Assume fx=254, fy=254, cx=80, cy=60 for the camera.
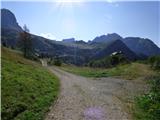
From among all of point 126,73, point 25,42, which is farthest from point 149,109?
point 25,42

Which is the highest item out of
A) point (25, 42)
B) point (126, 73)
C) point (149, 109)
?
point (25, 42)

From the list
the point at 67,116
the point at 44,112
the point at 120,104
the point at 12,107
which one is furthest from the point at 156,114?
the point at 12,107

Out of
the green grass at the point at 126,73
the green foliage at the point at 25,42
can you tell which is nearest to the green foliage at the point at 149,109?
A: the green grass at the point at 126,73

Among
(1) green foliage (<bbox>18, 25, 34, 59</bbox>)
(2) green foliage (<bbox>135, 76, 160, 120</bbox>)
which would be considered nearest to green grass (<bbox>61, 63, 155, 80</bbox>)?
(2) green foliage (<bbox>135, 76, 160, 120</bbox>)

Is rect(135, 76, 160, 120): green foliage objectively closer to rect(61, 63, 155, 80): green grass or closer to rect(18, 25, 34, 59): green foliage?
rect(61, 63, 155, 80): green grass

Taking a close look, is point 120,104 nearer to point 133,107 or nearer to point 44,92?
point 133,107

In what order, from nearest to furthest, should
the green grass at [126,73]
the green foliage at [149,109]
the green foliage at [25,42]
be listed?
the green foliage at [149,109] < the green grass at [126,73] < the green foliage at [25,42]

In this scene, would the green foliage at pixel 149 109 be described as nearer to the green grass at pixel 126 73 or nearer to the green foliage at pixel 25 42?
the green grass at pixel 126 73

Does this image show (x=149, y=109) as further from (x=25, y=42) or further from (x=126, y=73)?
(x=25, y=42)

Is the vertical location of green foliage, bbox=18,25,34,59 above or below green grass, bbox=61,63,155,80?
above

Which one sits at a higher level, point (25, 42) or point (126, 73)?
point (25, 42)

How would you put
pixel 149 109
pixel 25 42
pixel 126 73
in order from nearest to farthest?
pixel 149 109 < pixel 126 73 < pixel 25 42

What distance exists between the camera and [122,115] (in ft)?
64.1

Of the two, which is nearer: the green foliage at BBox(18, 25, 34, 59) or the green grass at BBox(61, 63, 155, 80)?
the green grass at BBox(61, 63, 155, 80)
